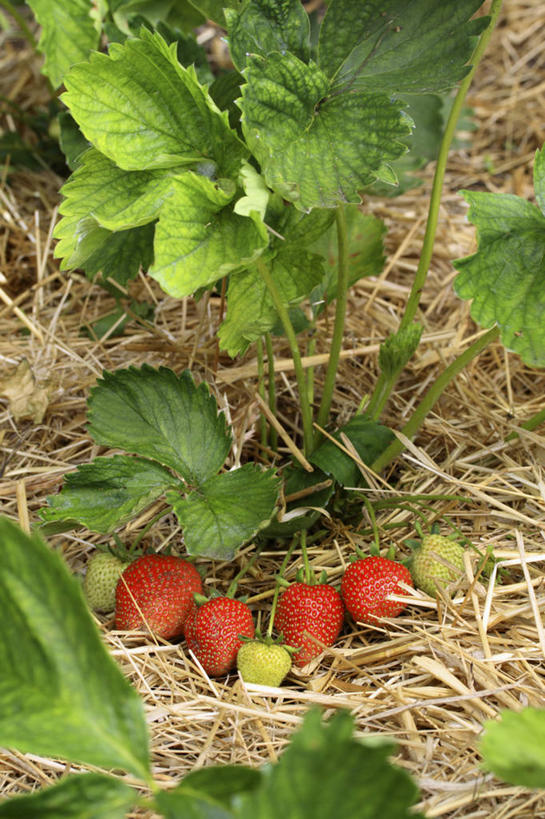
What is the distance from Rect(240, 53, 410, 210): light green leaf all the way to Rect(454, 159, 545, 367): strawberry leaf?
0.16m

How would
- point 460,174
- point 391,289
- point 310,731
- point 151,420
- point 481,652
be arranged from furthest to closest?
1. point 460,174
2. point 391,289
3. point 151,420
4. point 481,652
5. point 310,731

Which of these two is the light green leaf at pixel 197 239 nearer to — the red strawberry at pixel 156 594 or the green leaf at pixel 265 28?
the green leaf at pixel 265 28

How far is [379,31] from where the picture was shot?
840 millimetres

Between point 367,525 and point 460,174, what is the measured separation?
113 cm

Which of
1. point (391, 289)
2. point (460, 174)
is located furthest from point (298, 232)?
point (460, 174)

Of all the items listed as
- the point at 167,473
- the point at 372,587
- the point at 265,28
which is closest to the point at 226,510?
the point at 167,473

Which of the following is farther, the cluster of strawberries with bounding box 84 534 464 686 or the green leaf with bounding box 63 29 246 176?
the cluster of strawberries with bounding box 84 534 464 686

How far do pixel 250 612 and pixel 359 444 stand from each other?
0.29m

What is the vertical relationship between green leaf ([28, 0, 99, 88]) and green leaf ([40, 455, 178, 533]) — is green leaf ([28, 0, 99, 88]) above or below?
above

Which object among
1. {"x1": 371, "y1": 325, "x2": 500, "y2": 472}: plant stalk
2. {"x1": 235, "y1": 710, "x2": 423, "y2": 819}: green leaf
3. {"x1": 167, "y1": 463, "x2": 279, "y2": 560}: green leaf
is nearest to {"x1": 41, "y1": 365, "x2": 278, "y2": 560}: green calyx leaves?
{"x1": 167, "y1": 463, "x2": 279, "y2": 560}: green leaf

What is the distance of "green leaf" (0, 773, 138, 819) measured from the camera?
47cm

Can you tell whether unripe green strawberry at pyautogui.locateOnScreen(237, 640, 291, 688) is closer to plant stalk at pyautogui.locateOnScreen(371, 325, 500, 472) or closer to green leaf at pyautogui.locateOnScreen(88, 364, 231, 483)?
green leaf at pyautogui.locateOnScreen(88, 364, 231, 483)

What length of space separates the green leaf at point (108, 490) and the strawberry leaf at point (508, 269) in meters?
0.43

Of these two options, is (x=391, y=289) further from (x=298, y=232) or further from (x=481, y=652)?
(x=481, y=652)
